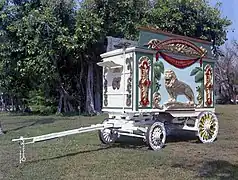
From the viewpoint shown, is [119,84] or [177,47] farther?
[177,47]

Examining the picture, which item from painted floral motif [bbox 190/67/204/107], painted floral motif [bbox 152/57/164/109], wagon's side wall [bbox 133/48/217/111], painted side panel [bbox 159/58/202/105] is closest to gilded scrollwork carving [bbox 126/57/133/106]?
wagon's side wall [bbox 133/48/217/111]

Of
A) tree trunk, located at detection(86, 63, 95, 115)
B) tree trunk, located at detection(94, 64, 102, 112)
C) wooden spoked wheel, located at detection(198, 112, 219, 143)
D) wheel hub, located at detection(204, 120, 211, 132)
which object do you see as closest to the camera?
wooden spoked wheel, located at detection(198, 112, 219, 143)

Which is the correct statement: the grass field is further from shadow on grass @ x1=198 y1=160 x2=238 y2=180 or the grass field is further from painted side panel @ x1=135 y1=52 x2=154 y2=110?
painted side panel @ x1=135 y1=52 x2=154 y2=110

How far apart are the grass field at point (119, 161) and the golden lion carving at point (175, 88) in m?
1.29

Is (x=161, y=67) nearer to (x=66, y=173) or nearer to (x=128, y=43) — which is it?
(x=128, y=43)

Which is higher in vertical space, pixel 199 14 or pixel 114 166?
pixel 199 14

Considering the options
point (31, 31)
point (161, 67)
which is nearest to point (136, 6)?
point (31, 31)

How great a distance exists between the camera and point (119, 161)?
7059 mm

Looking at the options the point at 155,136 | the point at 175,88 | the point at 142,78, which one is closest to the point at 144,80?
the point at 142,78

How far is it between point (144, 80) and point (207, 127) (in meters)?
2.65

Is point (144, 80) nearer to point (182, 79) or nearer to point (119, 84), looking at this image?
point (119, 84)

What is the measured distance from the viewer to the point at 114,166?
6617 millimetres

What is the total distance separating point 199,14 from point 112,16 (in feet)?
17.2

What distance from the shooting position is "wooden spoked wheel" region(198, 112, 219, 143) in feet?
31.3
